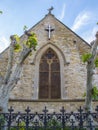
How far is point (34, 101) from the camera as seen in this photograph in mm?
13258

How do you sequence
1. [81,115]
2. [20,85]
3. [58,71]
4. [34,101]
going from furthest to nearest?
[58,71], [20,85], [34,101], [81,115]

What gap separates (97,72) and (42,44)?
3875 mm

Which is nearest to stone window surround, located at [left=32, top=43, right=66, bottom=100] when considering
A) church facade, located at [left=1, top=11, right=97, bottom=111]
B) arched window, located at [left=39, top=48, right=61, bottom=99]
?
church facade, located at [left=1, top=11, right=97, bottom=111]

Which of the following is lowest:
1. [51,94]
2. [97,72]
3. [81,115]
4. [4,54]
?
[81,115]

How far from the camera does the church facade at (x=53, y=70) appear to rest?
14852 millimetres

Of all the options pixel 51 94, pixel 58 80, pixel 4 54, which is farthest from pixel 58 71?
pixel 4 54

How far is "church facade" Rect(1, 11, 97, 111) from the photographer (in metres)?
14.9

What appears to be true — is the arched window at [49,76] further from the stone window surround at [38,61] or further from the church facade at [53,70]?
the stone window surround at [38,61]

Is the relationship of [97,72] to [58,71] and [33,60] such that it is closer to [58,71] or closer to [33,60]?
[58,71]

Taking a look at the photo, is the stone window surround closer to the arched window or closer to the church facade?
the church facade

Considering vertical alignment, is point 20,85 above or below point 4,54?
below

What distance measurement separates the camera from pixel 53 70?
1631 centimetres

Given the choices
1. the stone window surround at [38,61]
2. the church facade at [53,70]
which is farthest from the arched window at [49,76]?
the stone window surround at [38,61]

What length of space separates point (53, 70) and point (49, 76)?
521 mm
